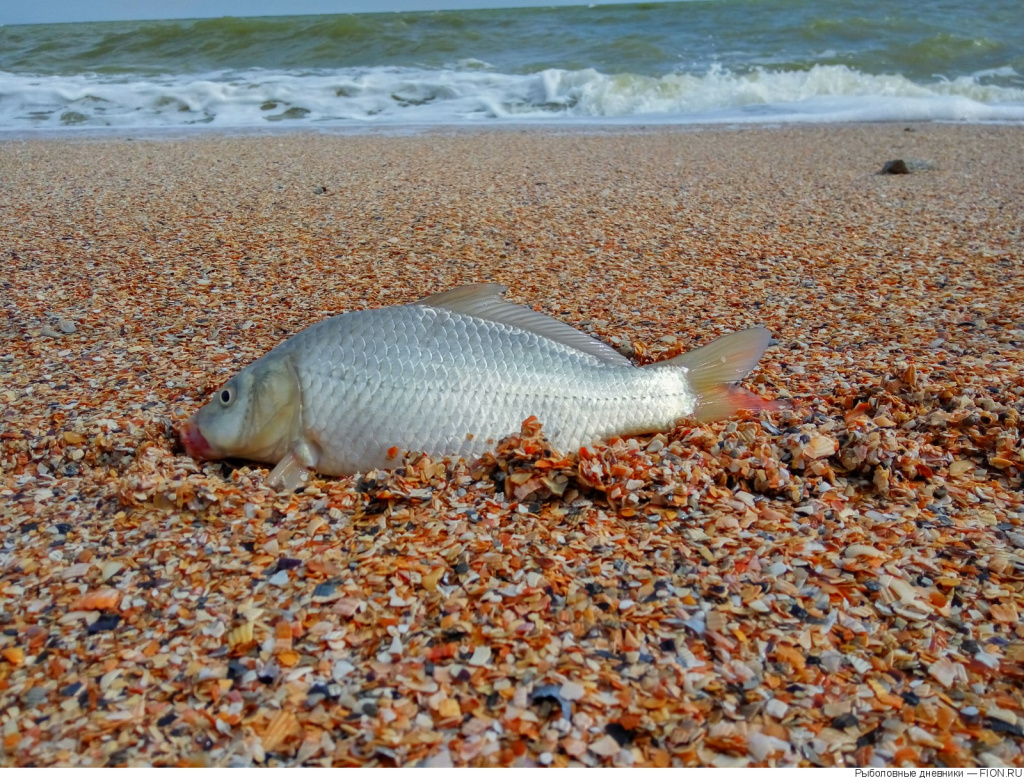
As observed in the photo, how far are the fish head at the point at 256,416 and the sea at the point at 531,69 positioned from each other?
32.0 ft

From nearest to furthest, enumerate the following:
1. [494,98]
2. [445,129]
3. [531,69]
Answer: [445,129], [494,98], [531,69]

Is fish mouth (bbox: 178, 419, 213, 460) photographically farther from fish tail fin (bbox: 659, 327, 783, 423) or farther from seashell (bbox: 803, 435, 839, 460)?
seashell (bbox: 803, 435, 839, 460)

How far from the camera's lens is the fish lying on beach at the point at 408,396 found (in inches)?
89.4

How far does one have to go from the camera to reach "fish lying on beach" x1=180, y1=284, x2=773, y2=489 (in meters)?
2.27

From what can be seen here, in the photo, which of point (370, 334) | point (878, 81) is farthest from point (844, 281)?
point (878, 81)

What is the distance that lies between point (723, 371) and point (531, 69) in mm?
15642

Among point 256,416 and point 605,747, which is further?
point 256,416

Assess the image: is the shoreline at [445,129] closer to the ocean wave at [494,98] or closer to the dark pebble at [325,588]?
the ocean wave at [494,98]

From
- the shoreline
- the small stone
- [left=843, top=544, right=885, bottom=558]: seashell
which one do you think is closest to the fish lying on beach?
[left=843, top=544, right=885, bottom=558]: seashell

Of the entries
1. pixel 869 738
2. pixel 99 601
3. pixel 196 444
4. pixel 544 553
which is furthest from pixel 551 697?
pixel 196 444

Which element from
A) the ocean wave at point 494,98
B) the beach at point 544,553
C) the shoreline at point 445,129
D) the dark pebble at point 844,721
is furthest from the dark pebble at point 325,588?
the ocean wave at point 494,98

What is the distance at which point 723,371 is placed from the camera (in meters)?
2.47

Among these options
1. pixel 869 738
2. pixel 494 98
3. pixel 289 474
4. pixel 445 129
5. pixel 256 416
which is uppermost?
pixel 494 98

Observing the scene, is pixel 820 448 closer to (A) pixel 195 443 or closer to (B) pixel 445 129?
(A) pixel 195 443
